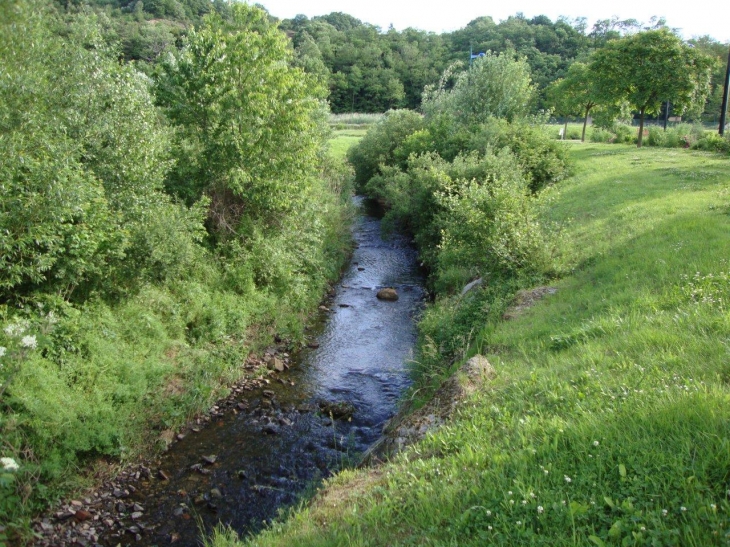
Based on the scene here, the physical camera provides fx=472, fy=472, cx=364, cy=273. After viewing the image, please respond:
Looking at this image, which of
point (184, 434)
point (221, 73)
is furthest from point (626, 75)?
point (184, 434)

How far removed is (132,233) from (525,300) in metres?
Result: 9.53

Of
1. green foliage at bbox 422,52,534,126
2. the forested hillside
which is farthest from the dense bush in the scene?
the forested hillside

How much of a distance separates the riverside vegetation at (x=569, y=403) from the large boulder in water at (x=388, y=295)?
482 cm

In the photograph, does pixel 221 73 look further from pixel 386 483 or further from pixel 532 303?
pixel 386 483

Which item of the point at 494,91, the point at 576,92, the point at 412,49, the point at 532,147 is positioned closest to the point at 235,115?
the point at 532,147

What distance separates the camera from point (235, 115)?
15.3 meters

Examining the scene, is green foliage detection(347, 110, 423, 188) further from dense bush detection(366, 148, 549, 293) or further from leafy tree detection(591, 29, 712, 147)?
dense bush detection(366, 148, 549, 293)

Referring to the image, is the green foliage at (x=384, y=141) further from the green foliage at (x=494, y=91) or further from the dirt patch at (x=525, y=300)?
the dirt patch at (x=525, y=300)

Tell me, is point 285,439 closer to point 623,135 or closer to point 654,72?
point 654,72

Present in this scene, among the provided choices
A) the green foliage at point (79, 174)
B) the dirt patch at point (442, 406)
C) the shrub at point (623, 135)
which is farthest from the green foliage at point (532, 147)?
the shrub at point (623, 135)

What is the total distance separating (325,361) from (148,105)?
8.78m

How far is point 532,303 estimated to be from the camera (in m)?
10.7

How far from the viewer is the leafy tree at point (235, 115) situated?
595 inches

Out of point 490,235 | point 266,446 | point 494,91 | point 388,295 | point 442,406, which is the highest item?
point 494,91
